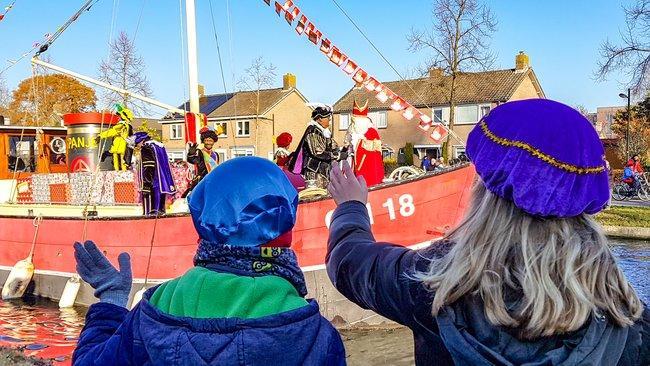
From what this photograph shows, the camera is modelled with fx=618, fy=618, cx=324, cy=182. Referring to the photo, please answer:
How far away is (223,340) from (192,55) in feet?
29.9

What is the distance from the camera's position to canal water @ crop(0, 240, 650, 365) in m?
6.91

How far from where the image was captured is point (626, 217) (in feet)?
54.0

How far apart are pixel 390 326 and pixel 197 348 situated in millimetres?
7008

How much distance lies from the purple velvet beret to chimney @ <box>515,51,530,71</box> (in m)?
43.2

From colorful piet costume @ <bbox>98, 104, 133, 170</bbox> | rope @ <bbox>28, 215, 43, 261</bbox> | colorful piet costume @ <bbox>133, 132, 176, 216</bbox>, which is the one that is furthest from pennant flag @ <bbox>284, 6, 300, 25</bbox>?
rope @ <bbox>28, 215, 43, 261</bbox>

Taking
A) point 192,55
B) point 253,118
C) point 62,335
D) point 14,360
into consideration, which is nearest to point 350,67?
point 192,55

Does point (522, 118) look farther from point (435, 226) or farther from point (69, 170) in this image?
point (69, 170)

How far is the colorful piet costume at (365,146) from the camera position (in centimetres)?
822

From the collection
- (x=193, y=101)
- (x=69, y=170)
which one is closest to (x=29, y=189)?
(x=69, y=170)

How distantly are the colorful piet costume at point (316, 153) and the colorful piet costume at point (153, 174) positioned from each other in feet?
6.35

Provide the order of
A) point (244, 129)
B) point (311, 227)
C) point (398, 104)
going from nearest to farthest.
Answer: point (311, 227)
point (398, 104)
point (244, 129)

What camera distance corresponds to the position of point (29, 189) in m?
12.5

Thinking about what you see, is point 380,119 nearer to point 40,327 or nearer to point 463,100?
point 463,100

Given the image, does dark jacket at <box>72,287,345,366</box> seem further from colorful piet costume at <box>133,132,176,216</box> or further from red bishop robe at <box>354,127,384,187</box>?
colorful piet costume at <box>133,132,176,216</box>
